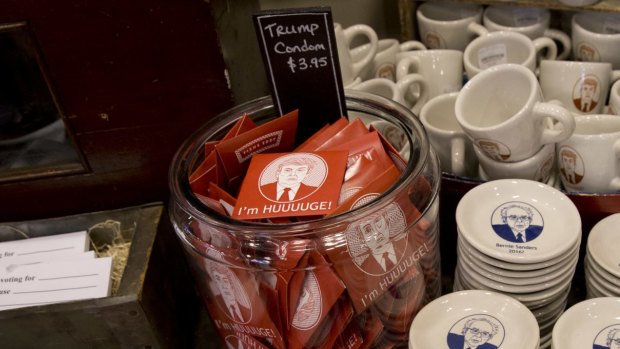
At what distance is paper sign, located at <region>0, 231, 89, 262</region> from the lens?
1.18m

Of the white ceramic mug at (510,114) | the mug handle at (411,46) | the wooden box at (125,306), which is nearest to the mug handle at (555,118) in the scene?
the white ceramic mug at (510,114)

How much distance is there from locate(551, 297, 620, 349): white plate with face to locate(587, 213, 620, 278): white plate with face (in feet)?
0.22

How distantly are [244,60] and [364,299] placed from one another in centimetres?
55

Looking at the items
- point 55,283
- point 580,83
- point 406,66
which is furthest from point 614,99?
point 55,283

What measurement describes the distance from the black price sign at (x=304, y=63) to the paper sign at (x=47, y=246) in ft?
1.51

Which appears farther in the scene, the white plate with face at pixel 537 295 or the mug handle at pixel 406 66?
the mug handle at pixel 406 66

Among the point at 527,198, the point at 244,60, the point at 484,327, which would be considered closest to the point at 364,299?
the point at 484,327

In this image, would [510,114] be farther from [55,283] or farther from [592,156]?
[55,283]

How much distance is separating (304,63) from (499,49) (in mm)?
578

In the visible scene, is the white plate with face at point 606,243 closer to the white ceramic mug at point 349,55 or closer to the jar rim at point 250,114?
the jar rim at point 250,114

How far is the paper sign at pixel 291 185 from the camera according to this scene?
882mm

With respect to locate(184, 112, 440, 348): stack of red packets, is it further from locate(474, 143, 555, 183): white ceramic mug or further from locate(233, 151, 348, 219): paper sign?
locate(474, 143, 555, 183): white ceramic mug

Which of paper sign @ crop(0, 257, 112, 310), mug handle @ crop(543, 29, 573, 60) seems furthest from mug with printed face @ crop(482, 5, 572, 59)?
paper sign @ crop(0, 257, 112, 310)

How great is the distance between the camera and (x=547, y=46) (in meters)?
1.39
